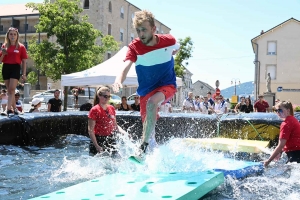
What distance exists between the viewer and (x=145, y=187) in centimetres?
303

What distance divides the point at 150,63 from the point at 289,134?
7.21 ft

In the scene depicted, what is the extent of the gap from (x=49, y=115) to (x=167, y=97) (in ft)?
15.5

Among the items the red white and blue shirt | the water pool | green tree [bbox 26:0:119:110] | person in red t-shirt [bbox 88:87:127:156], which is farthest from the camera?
green tree [bbox 26:0:119:110]

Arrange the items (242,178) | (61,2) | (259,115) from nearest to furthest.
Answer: (242,178) → (259,115) → (61,2)

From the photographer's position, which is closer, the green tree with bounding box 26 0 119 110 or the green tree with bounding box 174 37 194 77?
the green tree with bounding box 26 0 119 110

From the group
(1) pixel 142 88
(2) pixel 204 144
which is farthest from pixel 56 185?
(2) pixel 204 144

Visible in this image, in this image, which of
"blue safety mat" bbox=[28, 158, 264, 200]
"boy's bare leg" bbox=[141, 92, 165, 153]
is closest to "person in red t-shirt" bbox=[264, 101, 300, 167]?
"blue safety mat" bbox=[28, 158, 264, 200]

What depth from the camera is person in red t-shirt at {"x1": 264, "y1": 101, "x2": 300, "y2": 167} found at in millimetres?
4836

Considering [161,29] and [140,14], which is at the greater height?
[161,29]

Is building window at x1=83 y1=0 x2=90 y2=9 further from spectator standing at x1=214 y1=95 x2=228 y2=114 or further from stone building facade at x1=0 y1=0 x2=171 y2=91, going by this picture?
spectator standing at x1=214 y1=95 x2=228 y2=114

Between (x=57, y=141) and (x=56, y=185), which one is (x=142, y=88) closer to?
(x=56, y=185)

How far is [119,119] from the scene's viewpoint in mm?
8688

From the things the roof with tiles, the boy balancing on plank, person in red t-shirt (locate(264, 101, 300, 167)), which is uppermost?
the roof with tiles

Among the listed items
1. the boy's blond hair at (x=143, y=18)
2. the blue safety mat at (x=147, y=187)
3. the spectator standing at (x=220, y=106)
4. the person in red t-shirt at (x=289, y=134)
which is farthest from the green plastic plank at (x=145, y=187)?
the spectator standing at (x=220, y=106)
